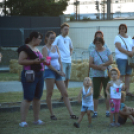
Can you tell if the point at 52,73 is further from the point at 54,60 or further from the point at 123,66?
the point at 123,66

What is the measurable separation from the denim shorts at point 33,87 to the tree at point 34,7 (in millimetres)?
26241

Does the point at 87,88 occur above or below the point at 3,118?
above

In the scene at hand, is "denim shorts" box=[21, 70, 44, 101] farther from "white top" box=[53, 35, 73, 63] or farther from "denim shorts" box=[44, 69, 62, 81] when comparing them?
"white top" box=[53, 35, 73, 63]

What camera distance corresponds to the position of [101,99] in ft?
23.9

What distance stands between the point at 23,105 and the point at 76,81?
6.28 meters

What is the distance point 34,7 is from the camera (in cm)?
3142

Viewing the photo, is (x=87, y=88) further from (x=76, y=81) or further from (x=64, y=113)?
(x=76, y=81)

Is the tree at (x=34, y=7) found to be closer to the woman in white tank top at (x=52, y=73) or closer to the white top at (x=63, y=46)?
the white top at (x=63, y=46)

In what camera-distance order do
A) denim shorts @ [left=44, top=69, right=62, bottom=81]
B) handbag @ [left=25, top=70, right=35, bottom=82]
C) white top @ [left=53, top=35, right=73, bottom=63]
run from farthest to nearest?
1. white top @ [left=53, top=35, right=73, bottom=63]
2. denim shorts @ [left=44, top=69, right=62, bottom=81]
3. handbag @ [left=25, top=70, right=35, bottom=82]

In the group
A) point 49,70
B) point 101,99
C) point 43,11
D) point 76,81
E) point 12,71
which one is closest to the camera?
point 49,70

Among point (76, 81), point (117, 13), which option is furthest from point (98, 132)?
point (117, 13)

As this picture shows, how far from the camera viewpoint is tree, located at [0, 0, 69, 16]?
102 ft

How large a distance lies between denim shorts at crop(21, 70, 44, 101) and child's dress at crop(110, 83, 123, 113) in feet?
4.01

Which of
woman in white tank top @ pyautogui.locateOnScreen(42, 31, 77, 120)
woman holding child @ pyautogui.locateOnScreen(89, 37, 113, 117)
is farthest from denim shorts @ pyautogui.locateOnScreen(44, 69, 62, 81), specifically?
woman holding child @ pyautogui.locateOnScreen(89, 37, 113, 117)
